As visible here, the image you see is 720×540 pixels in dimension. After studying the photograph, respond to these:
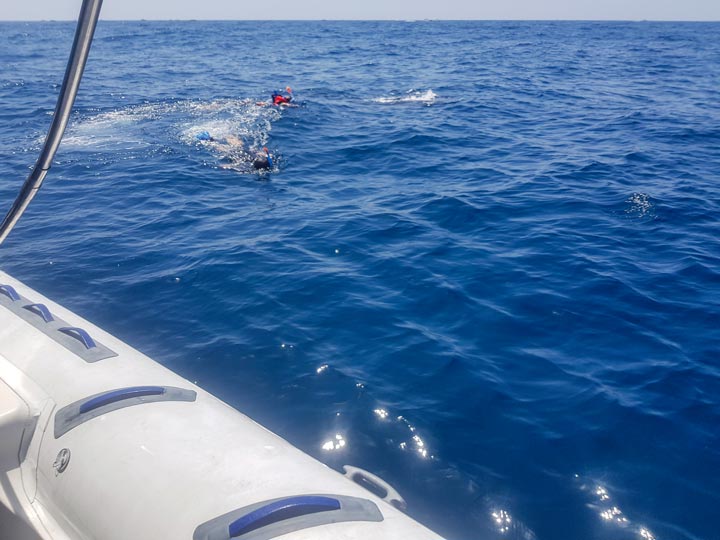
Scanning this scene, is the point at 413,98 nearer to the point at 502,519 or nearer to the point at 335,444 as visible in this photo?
the point at 335,444

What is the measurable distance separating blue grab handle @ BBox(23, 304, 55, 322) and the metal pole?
5.88 ft

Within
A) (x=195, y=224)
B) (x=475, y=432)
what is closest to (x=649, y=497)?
(x=475, y=432)

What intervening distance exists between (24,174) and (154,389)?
9509 mm

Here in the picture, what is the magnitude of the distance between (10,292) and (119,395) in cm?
202

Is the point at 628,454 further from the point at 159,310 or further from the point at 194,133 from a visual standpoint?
the point at 194,133

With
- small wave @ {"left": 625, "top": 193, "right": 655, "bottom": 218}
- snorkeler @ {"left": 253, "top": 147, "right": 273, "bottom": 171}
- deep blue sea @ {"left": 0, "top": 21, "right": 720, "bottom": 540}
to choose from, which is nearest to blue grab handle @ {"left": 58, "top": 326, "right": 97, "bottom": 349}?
deep blue sea @ {"left": 0, "top": 21, "right": 720, "bottom": 540}

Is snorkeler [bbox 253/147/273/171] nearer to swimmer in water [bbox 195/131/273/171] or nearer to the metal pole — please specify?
swimmer in water [bbox 195/131/273/171]

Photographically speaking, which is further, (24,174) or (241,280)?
(24,174)

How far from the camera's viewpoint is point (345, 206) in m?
9.59

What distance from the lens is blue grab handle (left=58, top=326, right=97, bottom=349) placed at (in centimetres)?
384

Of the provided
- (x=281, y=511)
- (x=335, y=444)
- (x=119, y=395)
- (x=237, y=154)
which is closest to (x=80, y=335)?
(x=119, y=395)

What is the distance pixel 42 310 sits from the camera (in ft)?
13.6

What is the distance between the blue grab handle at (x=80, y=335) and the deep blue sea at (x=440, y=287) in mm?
1453

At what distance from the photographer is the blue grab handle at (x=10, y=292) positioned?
4.43 m
